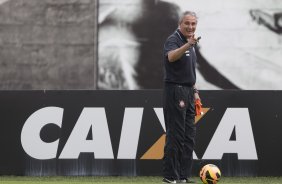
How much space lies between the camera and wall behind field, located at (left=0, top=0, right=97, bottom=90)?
75.5 feet

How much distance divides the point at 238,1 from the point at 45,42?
225 inches

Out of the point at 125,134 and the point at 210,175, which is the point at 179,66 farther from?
the point at 125,134

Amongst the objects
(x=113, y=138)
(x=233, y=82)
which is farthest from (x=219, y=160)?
(x=233, y=82)

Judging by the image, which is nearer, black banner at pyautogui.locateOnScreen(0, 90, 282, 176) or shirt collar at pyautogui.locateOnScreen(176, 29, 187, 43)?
shirt collar at pyautogui.locateOnScreen(176, 29, 187, 43)

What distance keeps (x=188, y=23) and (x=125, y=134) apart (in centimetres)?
284

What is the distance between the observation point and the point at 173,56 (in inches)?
331

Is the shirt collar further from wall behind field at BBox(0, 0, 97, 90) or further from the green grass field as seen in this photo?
wall behind field at BBox(0, 0, 97, 90)

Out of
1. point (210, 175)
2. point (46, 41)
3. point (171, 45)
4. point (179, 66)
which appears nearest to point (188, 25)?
point (171, 45)

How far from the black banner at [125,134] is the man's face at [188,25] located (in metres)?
2.50

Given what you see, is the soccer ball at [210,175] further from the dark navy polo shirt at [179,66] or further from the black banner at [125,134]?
the black banner at [125,134]

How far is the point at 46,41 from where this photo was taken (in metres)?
23.4

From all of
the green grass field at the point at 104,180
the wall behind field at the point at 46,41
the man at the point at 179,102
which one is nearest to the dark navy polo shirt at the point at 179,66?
the man at the point at 179,102

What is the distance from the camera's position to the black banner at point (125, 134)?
35.9 ft

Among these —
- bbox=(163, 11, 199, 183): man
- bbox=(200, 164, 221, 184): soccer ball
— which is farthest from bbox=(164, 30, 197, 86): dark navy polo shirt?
bbox=(200, 164, 221, 184): soccer ball
